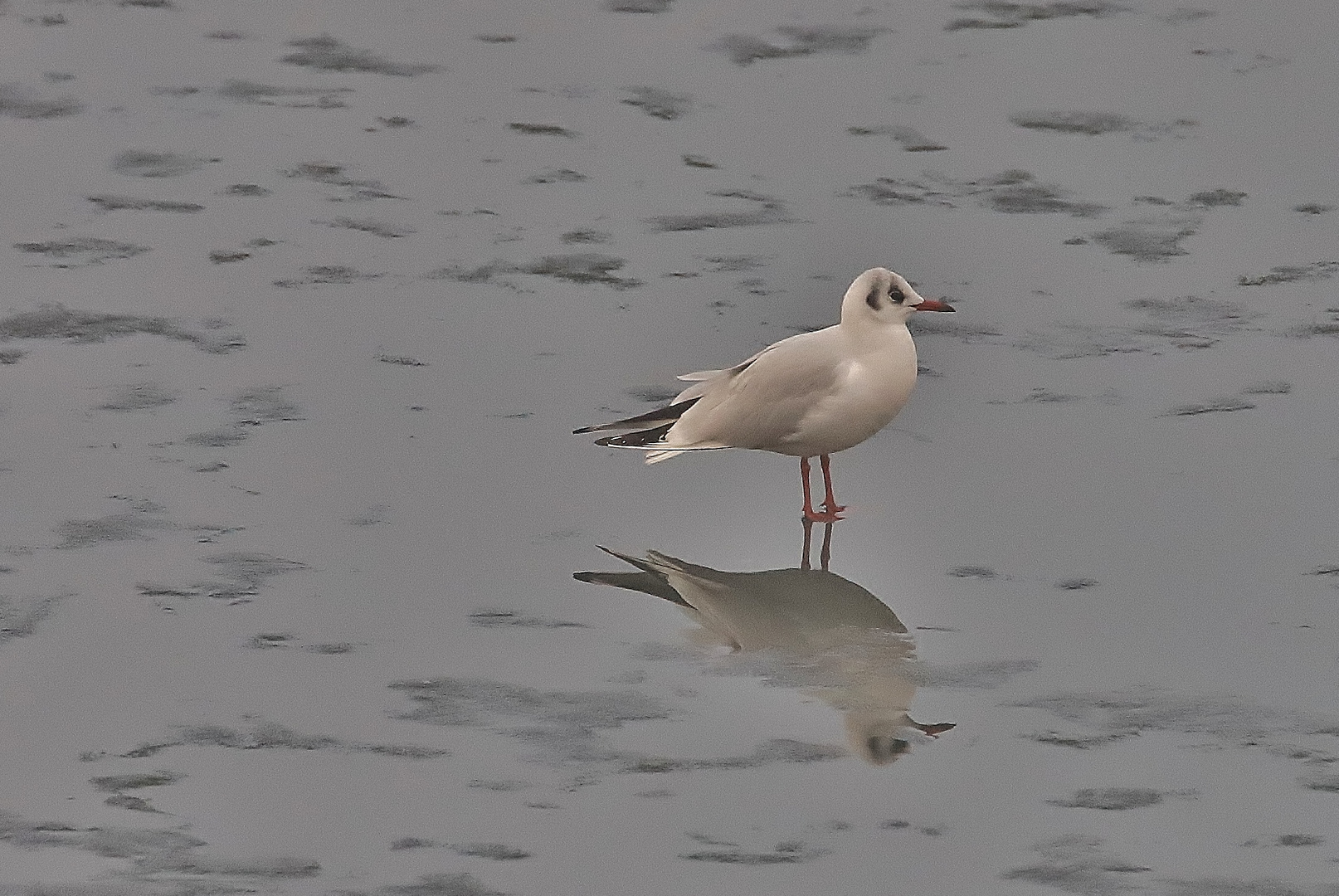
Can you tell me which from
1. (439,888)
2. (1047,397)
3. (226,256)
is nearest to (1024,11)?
(1047,397)

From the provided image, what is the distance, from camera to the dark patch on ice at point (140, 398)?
707 centimetres

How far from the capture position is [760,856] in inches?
191

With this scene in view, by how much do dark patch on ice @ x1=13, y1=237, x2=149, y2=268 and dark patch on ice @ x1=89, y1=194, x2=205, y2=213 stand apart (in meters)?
0.34

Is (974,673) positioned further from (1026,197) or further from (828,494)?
(1026,197)

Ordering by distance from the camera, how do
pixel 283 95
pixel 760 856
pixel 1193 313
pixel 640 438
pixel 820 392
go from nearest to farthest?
pixel 760 856 → pixel 820 392 → pixel 640 438 → pixel 1193 313 → pixel 283 95

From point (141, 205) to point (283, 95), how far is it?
1339mm

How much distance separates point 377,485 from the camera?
658 centimetres

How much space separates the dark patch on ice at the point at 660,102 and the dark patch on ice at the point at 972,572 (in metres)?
3.76

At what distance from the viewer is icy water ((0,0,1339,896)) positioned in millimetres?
5039

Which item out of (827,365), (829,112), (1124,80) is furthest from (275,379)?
(1124,80)

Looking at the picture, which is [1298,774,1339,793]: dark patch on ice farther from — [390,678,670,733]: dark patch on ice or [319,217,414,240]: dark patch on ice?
[319,217,414,240]: dark patch on ice

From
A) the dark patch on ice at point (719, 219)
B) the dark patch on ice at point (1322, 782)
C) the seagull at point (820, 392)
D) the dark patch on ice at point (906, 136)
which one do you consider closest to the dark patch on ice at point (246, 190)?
the dark patch on ice at point (719, 219)

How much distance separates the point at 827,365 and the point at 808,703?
136 cm

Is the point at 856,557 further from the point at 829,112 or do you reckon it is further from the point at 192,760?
the point at 829,112
